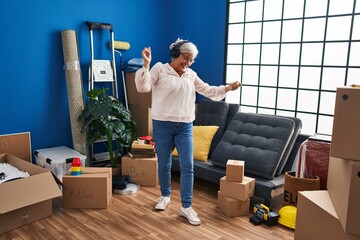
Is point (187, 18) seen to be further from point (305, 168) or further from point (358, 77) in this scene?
point (305, 168)

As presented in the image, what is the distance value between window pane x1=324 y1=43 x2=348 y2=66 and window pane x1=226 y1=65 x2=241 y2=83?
3.19 ft

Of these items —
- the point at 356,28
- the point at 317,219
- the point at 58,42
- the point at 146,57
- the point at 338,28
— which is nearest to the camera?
the point at 317,219

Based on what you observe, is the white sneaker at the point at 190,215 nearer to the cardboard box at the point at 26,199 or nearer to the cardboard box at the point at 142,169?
A: the cardboard box at the point at 142,169

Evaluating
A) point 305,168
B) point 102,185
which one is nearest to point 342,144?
point 305,168

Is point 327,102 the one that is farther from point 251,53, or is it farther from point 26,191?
point 26,191

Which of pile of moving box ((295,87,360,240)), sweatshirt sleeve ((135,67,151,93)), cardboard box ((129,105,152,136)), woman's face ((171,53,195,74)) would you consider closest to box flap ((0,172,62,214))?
sweatshirt sleeve ((135,67,151,93))

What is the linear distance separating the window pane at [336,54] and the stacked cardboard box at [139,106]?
1811 millimetres

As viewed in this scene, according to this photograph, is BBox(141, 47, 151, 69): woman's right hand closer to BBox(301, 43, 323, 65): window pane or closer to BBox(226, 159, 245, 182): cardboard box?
BBox(226, 159, 245, 182): cardboard box

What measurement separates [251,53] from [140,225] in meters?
2.19

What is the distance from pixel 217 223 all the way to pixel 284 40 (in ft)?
6.31

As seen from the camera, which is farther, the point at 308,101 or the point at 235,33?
the point at 235,33

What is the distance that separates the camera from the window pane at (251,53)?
349 cm

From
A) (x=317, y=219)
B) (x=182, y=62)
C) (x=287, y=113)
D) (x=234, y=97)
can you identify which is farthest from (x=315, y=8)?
(x=317, y=219)

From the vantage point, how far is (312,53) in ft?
9.96
